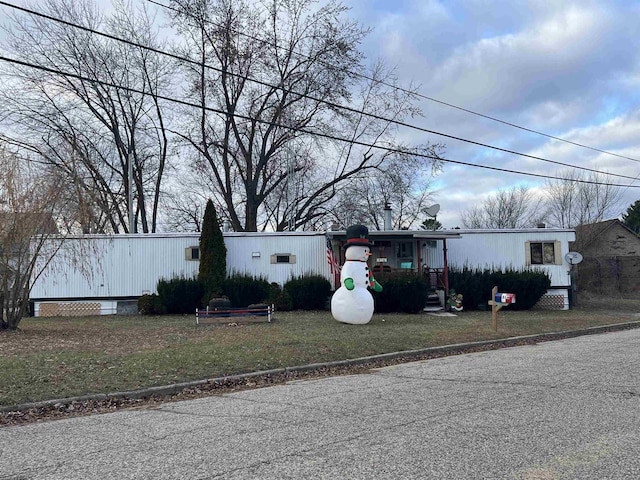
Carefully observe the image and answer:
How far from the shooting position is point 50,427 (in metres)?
6.94

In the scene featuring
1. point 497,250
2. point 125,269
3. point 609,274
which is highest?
point 497,250

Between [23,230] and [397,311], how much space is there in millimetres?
12751

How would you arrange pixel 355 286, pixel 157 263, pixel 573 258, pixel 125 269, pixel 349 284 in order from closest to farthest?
pixel 349 284 < pixel 355 286 < pixel 125 269 < pixel 157 263 < pixel 573 258

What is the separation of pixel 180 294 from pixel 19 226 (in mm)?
7801

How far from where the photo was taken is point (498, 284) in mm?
23641

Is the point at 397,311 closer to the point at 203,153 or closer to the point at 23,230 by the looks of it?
the point at 23,230

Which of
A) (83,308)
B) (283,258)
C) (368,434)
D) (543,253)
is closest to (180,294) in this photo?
(83,308)

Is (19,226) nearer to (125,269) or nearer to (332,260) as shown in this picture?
(125,269)

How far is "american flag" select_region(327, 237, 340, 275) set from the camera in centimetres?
2214

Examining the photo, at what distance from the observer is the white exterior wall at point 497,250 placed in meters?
24.9

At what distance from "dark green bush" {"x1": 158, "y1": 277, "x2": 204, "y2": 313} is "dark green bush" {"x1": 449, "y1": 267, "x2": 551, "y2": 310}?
966cm

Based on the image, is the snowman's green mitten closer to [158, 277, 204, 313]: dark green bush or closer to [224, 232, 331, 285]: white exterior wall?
[224, 232, 331, 285]: white exterior wall

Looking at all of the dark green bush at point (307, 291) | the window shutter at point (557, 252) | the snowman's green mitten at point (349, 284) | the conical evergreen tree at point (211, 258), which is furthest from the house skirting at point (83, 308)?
the window shutter at point (557, 252)

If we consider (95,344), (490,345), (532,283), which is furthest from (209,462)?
(532,283)
